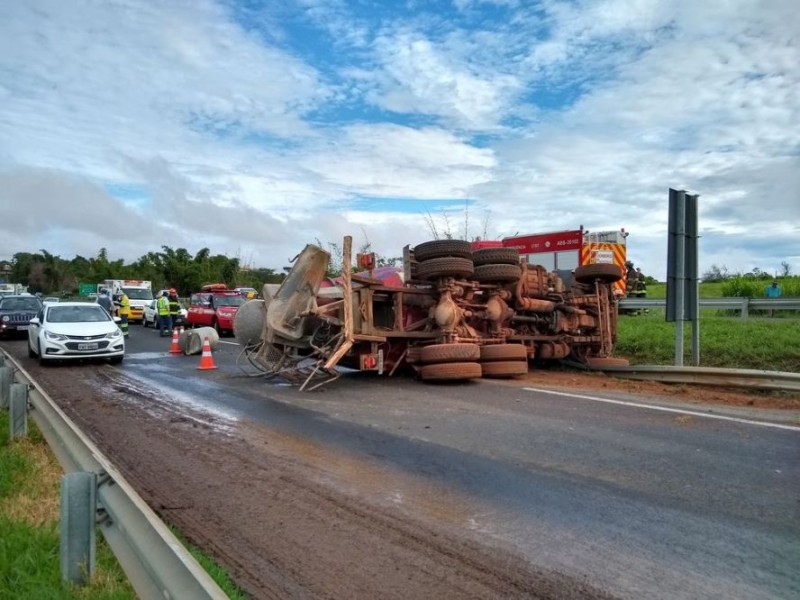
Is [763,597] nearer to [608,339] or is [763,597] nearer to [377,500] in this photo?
[377,500]

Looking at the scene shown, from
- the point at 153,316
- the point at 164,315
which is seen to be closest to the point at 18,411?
the point at 164,315

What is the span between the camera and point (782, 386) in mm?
8477

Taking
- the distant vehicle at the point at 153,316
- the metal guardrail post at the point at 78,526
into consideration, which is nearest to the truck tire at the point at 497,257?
the metal guardrail post at the point at 78,526

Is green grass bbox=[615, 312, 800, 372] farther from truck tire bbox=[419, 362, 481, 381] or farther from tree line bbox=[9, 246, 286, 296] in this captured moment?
tree line bbox=[9, 246, 286, 296]

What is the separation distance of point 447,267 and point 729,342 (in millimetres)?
5839

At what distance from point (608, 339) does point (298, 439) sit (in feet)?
24.3


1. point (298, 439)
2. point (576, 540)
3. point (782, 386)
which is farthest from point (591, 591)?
point (782, 386)

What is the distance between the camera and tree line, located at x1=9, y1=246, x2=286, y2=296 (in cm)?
5381

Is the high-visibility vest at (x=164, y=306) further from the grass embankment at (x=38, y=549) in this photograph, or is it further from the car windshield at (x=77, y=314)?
the grass embankment at (x=38, y=549)

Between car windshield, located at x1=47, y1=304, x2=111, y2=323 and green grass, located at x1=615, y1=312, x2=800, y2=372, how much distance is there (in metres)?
12.0

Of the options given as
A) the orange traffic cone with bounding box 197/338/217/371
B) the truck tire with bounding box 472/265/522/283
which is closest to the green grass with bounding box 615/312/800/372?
the truck tire with bounding box 472/265/522/283

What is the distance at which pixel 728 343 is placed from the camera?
1211 centimetres

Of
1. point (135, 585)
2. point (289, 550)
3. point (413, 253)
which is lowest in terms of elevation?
point (289, 550)

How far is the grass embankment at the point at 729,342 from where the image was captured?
36.9 feet
